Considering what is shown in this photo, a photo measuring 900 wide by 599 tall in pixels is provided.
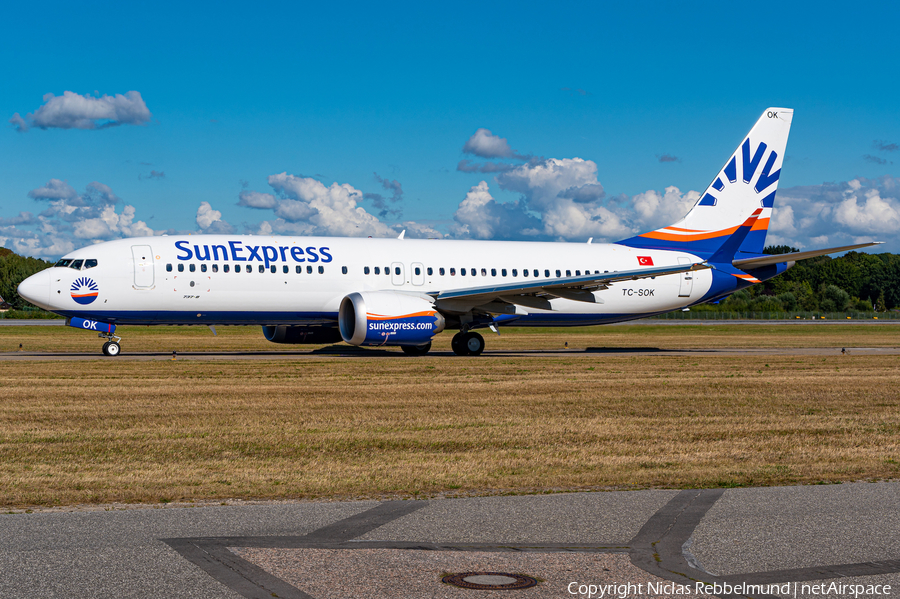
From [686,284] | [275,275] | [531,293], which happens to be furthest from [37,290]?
[686,284]

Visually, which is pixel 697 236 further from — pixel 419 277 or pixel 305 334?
pixel 305 334

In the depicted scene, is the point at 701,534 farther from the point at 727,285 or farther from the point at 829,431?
the point at 727,285

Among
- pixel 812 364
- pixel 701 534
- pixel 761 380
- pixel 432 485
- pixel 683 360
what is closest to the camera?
pixel 701 534

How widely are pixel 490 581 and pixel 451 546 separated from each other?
87 centimetres

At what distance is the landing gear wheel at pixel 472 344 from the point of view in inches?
1196

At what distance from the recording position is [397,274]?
30.0 meters

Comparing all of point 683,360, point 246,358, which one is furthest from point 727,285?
point 246,358

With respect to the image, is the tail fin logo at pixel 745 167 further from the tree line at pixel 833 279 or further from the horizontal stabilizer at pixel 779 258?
the tree line at pixel 833 279

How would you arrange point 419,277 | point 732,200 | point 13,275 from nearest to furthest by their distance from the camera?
point 419,277 → point 732,200 → point 13,275

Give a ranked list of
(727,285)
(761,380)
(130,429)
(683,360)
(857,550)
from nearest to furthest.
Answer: (857,550) → (130,429) → (761,380) → (683,360) → (727,285)

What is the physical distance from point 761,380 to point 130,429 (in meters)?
14.7

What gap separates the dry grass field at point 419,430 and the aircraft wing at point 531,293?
586 centimetres

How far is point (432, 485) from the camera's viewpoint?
28.6 feet

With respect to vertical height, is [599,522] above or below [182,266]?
below
